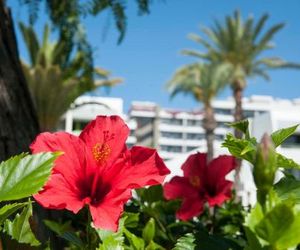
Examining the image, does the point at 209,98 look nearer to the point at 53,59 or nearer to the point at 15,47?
the point at 53,59

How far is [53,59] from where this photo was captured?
56.0 feet

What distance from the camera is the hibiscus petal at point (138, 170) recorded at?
0.71 meters

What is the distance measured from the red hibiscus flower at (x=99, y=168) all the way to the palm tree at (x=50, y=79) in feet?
42.9

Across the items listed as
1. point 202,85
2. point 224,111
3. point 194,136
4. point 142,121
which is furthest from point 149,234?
point 194,136

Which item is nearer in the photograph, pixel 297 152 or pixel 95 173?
pixel 95 173

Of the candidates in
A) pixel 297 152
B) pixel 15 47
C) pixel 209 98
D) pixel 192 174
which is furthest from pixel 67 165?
pixel 297 152

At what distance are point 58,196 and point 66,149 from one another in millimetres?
79

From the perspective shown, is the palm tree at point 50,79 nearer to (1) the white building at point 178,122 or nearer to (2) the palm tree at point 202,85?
(2) the palm tree at point 202,85

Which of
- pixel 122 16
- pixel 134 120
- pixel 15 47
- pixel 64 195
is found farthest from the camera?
pixel 134 120

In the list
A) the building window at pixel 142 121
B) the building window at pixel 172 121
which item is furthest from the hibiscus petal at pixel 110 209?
the building window at pixel 172 121

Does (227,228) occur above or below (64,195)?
below

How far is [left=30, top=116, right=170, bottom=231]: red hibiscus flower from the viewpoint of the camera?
71 cm

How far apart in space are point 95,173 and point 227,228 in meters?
0.86

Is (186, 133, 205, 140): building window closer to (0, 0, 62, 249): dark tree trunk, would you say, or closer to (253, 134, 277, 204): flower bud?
(0, 0, 62, 249): dark tree trunk
